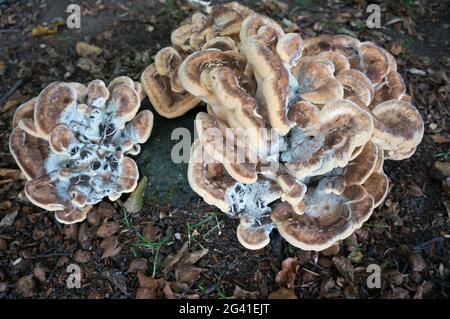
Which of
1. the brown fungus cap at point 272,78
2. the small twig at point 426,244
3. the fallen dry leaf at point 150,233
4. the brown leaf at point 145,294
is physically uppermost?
the brown fungus cap at point 272,78

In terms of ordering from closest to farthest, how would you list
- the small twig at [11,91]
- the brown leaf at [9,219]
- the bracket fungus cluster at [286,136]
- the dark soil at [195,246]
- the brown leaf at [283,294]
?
the bracket fungus cluster at [286,136] → the brown leaf at [283,294] → the dark soil at [195,246] → the brown leaf at [9,219] → the small twig at [11,91]

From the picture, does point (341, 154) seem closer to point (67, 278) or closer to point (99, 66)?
point (67, 278)

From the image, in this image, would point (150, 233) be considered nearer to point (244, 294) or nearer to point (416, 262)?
point (244, 294)

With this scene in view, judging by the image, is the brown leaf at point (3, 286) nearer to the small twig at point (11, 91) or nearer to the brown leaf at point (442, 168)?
the small twig at point (11, 91)

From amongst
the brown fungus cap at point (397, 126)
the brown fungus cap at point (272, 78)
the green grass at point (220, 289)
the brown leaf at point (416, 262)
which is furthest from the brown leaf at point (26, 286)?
the brown leaf at point (416, 262)

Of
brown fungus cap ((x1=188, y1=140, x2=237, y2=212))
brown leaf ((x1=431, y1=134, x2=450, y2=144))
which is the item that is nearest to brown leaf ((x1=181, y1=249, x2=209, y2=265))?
brown fungus cap ((x1=188, y1=140, x2=237, y2=212))

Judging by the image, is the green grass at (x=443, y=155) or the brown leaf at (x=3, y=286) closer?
the brown leaf at (x=3, y=286)
